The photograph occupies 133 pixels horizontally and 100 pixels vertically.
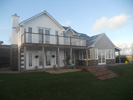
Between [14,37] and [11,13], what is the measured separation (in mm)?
3962

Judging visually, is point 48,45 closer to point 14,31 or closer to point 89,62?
point 14,31

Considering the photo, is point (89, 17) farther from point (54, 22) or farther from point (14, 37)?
point (14, 37)

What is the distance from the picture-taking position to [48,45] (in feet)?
41.5

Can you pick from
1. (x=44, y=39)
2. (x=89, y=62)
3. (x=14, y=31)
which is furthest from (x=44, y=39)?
(x=89, y=62)

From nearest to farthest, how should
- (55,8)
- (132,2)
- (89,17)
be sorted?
1. (132,2)
2. (55,8)
3. (89,17)

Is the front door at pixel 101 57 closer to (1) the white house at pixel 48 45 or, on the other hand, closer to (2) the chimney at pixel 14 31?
(1) the white house at pixel 48 45

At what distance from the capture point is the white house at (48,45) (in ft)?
42.9

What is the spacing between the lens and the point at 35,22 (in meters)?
14.2

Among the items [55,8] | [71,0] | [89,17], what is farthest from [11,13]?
[89,17]

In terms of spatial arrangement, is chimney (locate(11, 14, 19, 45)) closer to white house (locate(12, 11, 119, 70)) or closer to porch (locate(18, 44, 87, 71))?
white house (locate(12, 11, 119, 70))

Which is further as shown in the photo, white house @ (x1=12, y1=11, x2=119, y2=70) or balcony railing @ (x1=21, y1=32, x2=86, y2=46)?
white house @ (x1=12, y1=11, x2=119, y2=70)

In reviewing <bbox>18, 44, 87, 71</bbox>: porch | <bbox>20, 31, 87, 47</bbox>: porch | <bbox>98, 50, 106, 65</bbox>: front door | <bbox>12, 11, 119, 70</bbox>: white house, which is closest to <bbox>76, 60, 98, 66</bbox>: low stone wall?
<bbox>12, 11, 119, 70</bbox>: white house

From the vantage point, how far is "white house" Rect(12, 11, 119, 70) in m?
13.1

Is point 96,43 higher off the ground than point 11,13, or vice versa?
point 11,13
